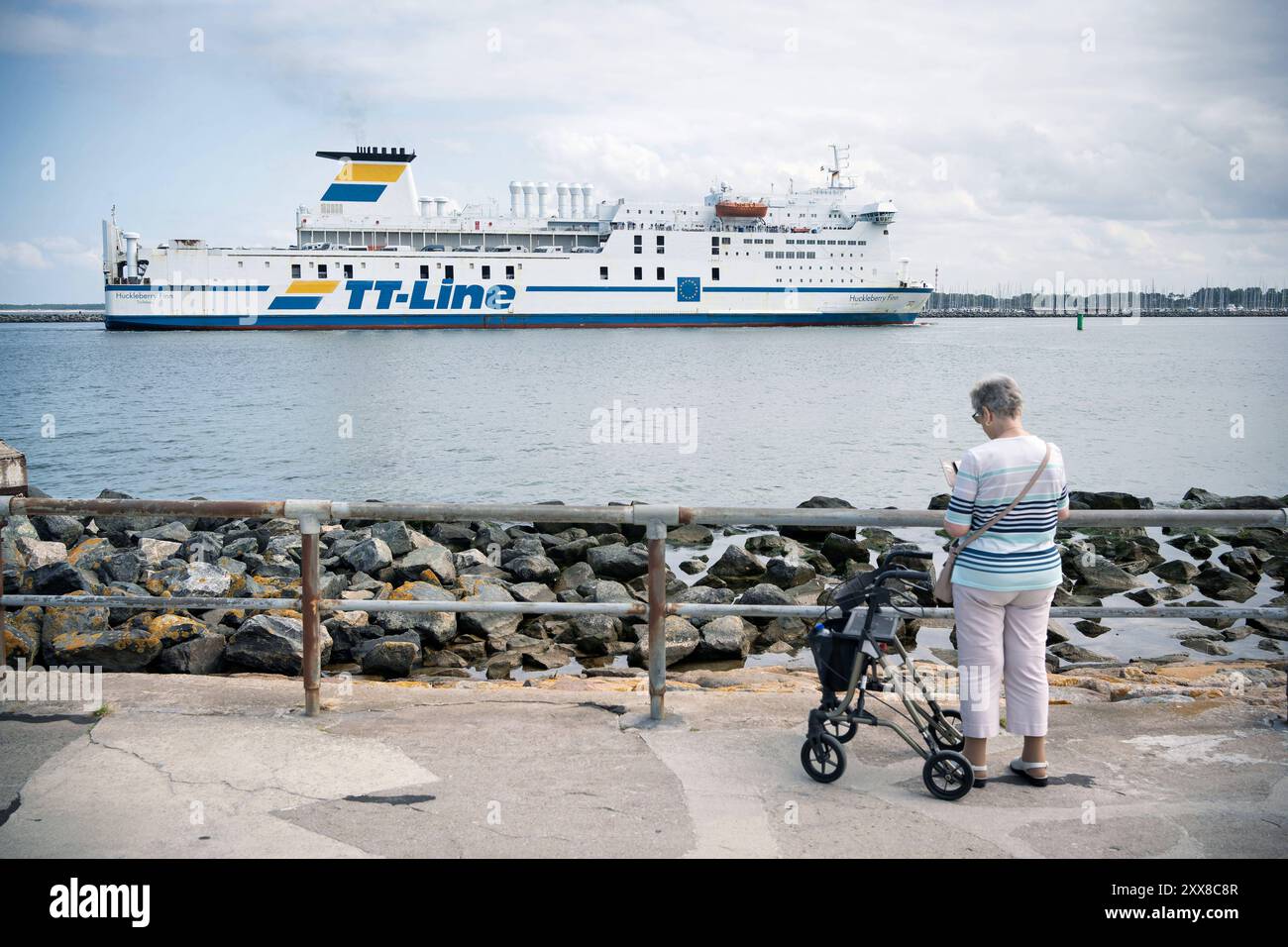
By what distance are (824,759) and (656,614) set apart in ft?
2.83

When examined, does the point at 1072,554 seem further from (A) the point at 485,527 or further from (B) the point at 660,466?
(B) the point at 660,466

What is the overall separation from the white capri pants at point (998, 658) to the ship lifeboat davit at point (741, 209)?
63987 millimetres

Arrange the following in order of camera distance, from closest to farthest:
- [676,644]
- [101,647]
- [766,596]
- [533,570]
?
1. [101,647]
2. [676,644]
3. [766,596]
4. [533,570]

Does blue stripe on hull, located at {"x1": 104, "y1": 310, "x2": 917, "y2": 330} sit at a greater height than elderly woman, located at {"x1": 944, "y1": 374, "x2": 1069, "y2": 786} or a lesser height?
greater

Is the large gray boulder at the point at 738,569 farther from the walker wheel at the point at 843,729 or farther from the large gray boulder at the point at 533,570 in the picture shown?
the walker wheel at the point at 843,729

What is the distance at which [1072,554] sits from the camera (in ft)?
39.1

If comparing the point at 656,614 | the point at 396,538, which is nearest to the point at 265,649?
the point at 656,614

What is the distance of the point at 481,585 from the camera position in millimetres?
9805

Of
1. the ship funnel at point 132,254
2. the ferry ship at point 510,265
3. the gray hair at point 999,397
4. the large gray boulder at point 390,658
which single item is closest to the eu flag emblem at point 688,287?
the ferry ship at point 510,265

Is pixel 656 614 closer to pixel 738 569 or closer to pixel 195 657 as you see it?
pixel 195 657

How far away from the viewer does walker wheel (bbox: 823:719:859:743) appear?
3.77 metres

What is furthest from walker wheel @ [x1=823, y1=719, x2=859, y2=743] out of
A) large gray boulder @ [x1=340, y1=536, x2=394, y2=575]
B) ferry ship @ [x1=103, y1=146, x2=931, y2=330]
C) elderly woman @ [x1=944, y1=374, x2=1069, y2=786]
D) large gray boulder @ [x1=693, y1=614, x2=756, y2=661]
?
ferry ship @ [x1=103, y1=146, x2=931, y2=330]

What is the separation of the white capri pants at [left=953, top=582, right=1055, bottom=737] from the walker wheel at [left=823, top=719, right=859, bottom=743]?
403 mm
